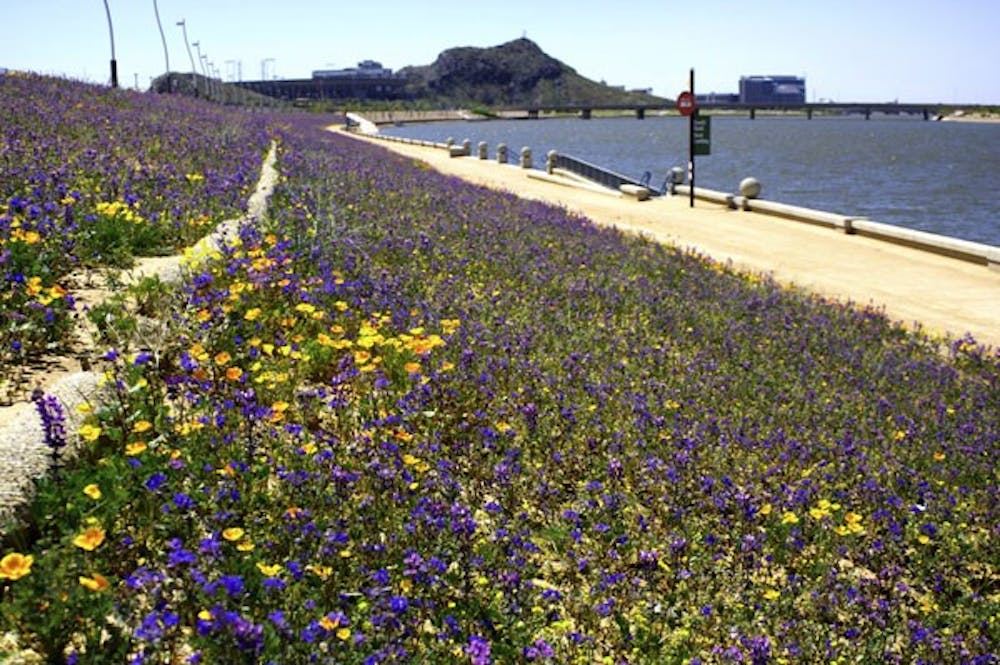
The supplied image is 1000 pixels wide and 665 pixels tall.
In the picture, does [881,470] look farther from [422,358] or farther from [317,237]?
[317,237]

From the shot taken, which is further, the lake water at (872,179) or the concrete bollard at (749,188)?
the lake water at (872,179)

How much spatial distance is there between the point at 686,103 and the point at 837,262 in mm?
12557

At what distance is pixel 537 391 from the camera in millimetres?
6852

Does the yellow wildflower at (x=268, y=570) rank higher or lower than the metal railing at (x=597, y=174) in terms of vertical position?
lower

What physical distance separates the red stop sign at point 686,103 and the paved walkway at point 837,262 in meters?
3.22

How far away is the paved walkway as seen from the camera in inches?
565

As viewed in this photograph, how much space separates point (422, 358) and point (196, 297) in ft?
5.89

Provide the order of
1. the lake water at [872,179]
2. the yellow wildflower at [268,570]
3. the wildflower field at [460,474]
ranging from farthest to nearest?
the lake water at [872,179] < the wildflower field at [460,474] < the yellow wildflower at [268,570]

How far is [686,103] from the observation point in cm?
2961

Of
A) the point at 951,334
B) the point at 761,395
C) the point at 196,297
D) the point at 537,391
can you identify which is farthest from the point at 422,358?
the point at 951,334

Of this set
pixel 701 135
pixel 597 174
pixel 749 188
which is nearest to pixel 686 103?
pixel 701 135

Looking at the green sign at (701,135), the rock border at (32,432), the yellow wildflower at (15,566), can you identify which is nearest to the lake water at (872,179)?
the green sign at (701,135)

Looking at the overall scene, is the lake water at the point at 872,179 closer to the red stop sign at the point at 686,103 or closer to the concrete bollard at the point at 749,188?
the concrete bollard at the point at 749,188

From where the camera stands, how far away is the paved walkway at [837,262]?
14357 mm
